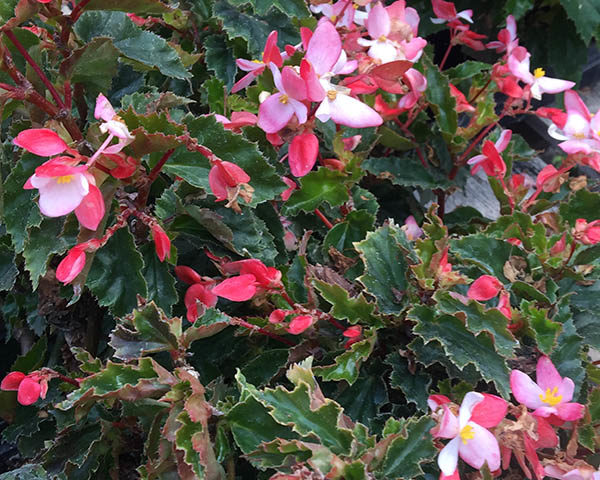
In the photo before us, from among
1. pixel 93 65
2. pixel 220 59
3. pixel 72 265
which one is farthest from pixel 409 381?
pixel 220 59

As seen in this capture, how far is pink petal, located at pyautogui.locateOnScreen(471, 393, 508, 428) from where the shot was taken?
1.79 feet

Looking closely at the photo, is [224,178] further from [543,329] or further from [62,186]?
[543,329]

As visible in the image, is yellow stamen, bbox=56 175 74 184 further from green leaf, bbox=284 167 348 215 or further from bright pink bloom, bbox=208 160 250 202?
green leaf, bbox=284 167 348 215

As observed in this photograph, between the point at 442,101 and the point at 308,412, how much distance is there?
2.05 feet

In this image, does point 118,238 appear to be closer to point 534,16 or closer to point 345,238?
point 345,238

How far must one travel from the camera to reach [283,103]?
0.61 meters

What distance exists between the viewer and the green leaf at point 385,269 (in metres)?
0.69

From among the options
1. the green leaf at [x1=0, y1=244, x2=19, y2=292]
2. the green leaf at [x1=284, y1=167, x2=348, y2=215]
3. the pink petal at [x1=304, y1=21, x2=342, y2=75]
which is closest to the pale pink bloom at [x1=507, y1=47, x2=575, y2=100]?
the green leaf at [x1=284, y1=167, x2=348, y2=215]

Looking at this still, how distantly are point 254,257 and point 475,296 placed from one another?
255mm

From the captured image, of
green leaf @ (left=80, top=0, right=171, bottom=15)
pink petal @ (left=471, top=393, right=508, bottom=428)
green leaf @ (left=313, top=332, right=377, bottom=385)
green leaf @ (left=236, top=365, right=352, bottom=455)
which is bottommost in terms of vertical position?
green leaf @ (left=313, top=332, right=377, bottom=385)

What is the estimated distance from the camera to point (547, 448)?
2.11 feet

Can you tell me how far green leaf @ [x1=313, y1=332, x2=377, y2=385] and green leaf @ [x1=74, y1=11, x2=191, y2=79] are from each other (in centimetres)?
38

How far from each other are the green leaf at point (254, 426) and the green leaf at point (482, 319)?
21 centimetres

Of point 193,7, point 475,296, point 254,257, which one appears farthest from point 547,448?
point 193,7
